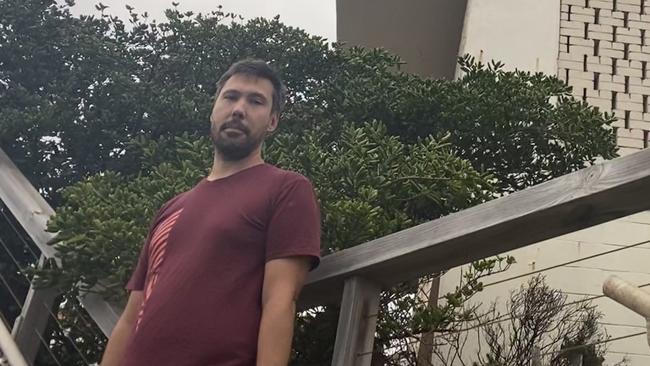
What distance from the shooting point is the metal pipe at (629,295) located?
307 centimetres

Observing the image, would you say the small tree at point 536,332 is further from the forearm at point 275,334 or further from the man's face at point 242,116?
the forearm at point 275,334

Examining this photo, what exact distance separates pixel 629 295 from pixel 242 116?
175 centimetres

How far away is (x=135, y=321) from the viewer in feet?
6.69

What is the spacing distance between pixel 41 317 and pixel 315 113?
2633 mm

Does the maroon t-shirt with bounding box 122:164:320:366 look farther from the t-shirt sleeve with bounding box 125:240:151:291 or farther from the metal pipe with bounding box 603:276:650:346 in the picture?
the metal pipe with bounding box 603:276:650:346

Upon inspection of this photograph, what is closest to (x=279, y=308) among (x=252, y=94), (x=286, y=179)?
(x=286, y=179)

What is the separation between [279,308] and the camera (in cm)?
179

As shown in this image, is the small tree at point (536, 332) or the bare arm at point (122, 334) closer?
the bare arm at point (122, 334)

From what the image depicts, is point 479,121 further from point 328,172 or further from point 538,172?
point 328,172

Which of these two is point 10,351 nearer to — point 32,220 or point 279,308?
point 32,220

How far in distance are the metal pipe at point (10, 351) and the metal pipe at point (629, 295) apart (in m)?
1.82

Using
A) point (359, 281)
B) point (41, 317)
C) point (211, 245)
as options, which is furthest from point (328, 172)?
point (211, 245)

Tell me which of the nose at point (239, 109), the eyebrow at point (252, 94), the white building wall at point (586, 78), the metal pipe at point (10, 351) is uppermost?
the white building wall at point (586, 78)

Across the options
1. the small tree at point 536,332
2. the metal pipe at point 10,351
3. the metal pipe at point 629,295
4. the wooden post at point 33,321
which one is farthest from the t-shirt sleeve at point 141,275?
the small tree at point 536,332
